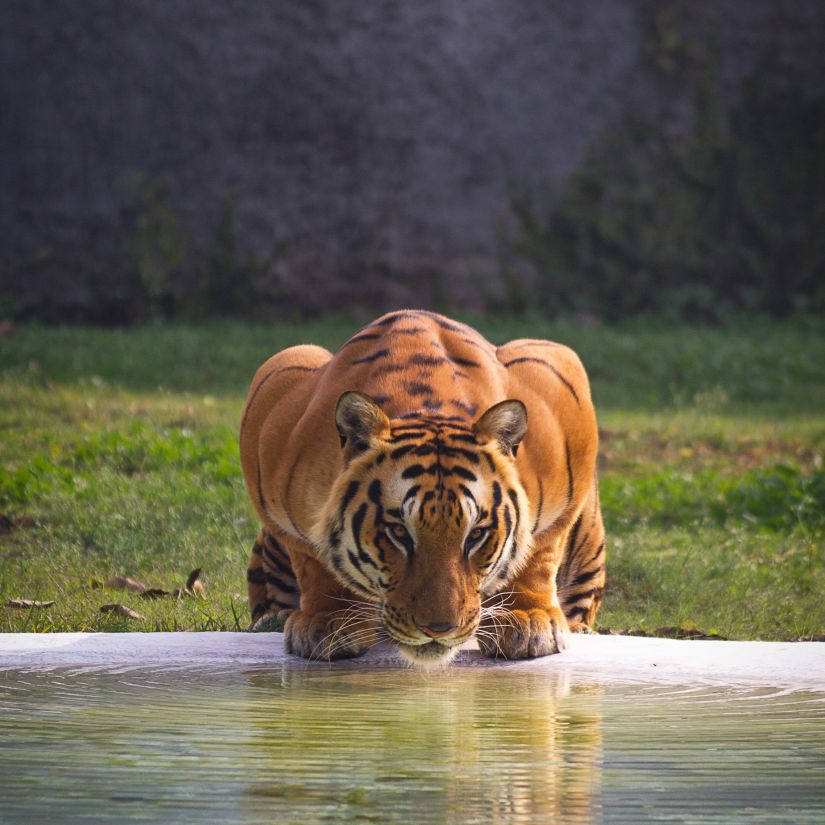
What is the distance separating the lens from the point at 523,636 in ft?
13.2

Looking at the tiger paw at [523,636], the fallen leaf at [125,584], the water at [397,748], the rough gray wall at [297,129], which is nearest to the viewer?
the water at [397,748]

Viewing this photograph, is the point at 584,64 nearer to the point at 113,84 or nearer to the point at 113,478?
the point at 113,84

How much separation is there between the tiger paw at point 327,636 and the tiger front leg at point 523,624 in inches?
13.0

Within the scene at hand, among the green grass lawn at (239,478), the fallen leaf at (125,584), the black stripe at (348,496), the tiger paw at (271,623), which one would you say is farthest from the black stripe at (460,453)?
the fallen leaf at (125,584)

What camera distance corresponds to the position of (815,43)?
13.6m

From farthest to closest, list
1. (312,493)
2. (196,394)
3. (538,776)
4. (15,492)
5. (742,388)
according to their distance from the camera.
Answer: (742,388) < (196,394) < (15,492) < (312,493) < (538,776)

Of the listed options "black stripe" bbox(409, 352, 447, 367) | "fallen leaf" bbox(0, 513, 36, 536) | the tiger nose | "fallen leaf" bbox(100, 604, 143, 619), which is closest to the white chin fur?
the tiger nose

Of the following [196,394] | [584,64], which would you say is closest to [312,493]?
[196,394]

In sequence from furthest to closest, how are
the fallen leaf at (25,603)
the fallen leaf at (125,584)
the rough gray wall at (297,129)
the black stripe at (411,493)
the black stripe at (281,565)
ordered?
the rough gray wall at (297,129) → the fallen leaf at (125,584) → the fallen leaf at (25,603) → the black stripe at (281,565) → the black stripe at (411,493)

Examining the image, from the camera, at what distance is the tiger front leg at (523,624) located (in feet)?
13.2

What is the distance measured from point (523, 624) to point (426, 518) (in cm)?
62

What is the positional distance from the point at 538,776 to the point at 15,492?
4.27m

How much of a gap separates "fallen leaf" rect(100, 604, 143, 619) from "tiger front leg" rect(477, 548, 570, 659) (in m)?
1.23

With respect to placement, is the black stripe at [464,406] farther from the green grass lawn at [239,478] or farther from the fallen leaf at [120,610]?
the fallen leaf at [120,610]
